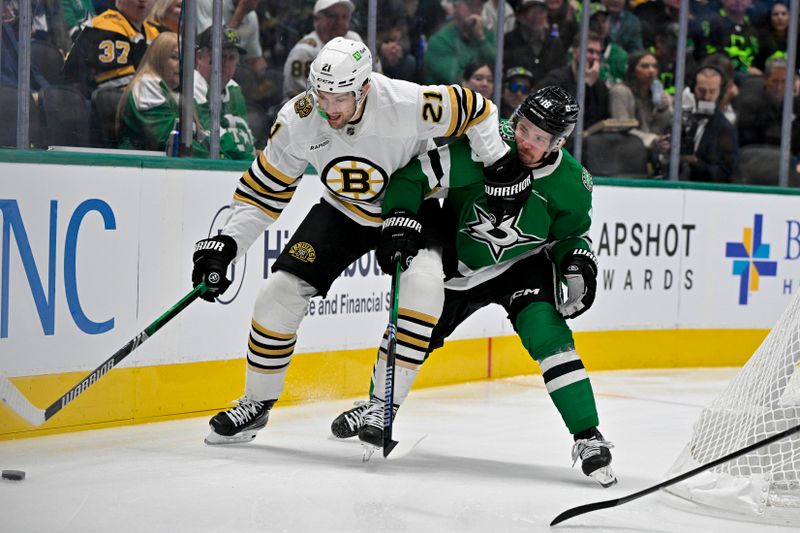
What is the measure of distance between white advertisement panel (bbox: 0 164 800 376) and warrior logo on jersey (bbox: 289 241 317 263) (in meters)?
0.71

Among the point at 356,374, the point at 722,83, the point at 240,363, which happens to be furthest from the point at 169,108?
the point at 722,83

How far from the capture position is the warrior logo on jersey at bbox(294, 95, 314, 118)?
3.22 m

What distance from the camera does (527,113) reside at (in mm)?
3199

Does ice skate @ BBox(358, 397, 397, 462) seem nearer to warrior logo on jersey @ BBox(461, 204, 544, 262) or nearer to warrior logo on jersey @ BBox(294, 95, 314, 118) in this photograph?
warrior logo on jersey @ BBox(461, 204, 544, 262)

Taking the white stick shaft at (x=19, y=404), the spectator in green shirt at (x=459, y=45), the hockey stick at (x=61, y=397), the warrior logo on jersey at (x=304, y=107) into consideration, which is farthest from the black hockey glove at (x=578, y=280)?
the spectator in green shirt at (x=459, y=45)

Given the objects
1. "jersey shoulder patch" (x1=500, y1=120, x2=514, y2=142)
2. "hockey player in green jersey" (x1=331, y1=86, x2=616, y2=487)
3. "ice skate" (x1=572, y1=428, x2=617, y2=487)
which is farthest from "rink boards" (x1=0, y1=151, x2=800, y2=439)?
"ice skate" (x1=572, y1=428, x2=617, y2=487)

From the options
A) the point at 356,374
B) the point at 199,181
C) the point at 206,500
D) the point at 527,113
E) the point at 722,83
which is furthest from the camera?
the point at 722,83

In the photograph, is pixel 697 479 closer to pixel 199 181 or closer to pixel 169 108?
pixel 199 181

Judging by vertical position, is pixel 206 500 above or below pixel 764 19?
below

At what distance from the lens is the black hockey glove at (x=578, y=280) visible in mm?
3264

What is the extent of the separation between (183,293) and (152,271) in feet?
0.48

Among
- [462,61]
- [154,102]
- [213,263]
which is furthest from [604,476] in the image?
[462,61]

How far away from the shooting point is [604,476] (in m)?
3.14

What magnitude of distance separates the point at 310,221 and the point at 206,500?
956 millimetres
